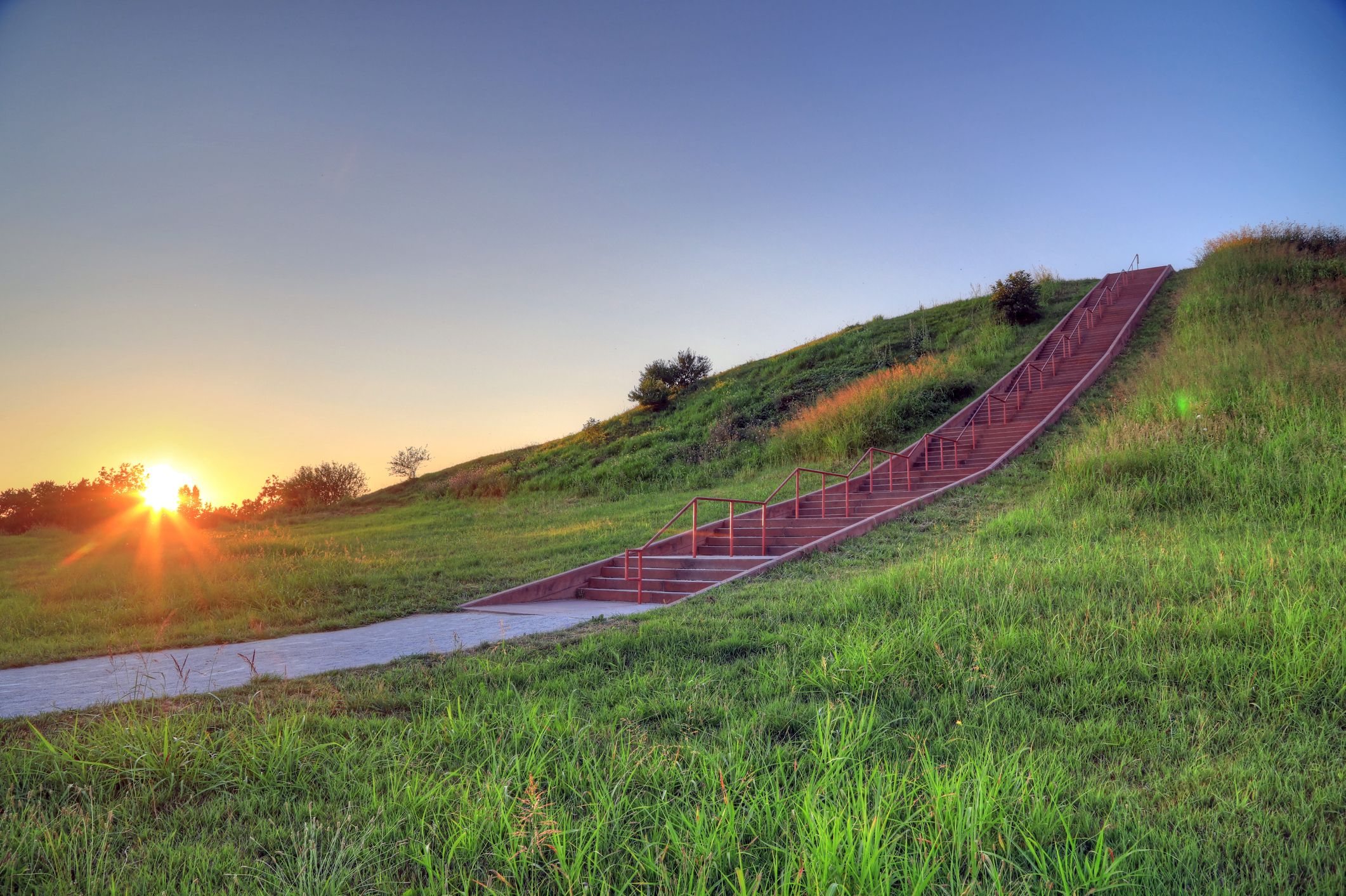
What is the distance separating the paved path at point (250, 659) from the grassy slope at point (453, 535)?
1.92ft

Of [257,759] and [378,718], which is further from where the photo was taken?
[378,718]

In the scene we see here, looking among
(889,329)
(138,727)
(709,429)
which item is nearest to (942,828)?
(138,727)

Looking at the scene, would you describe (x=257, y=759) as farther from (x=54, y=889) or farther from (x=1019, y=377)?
(x=1019, y=377)

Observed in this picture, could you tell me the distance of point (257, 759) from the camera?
3.85 m

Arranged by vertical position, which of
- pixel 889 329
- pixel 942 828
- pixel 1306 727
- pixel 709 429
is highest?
pixel 889 329

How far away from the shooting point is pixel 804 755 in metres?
3.83

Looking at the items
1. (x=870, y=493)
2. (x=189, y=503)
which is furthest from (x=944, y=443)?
(x=189, y=503)

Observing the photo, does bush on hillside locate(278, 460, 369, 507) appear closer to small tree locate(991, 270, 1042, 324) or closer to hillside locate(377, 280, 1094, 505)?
hillside locate(377, 280, 1094, 505)

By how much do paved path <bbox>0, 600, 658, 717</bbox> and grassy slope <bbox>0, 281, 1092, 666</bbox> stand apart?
586mm

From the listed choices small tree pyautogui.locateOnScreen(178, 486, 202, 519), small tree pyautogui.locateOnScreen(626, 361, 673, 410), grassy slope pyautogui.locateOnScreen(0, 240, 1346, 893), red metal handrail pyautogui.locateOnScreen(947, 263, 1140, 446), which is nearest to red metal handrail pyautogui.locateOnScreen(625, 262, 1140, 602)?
red metal handrail pyautogui.locateOnScreen(947, 263, 1140, 446)

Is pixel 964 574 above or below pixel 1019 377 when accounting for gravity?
below

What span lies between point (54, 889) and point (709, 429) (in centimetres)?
2344

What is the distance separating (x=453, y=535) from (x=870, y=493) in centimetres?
1023

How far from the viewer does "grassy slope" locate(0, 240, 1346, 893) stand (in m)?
2.82
